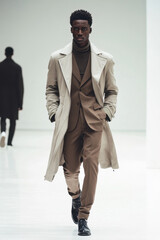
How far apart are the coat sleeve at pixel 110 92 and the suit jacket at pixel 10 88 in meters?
7.46

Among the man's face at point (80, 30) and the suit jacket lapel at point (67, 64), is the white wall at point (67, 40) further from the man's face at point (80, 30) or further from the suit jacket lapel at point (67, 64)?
the man's face at point (80, 30)

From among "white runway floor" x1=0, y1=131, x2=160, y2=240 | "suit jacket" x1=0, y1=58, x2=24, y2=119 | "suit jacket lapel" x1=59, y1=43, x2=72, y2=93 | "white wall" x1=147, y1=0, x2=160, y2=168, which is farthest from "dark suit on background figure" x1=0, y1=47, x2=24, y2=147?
"suit jacket lapel" x1=59, y1=43, x2=72, y2=93

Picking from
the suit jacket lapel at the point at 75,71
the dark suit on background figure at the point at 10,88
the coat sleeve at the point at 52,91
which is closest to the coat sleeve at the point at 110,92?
the suit jacket lapel at the point at 75,71

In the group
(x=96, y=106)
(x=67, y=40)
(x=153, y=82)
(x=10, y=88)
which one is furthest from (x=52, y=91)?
(x=67, y=40)

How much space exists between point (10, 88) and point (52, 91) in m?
7.72

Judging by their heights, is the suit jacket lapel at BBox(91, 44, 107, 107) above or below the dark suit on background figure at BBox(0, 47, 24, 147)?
above

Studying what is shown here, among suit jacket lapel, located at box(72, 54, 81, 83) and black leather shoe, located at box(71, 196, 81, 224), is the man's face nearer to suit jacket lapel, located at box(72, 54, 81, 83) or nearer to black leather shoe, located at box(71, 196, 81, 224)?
→ suit jacket lapel, located at box(72, 54, 81, 83)

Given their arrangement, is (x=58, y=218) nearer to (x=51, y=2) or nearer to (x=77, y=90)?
(x=77, y=90)

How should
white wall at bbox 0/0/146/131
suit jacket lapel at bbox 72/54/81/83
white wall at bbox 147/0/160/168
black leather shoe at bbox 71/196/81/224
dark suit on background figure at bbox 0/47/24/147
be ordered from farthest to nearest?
white wall at bbox 0/0/146/131 < dark suit on background figure at bbox 0/47/24/147 < white wall at bbox 147/0/160/168 < black leather shoe at bbox 71/196/81/224 < suit jacket lapel at bbox 72/54/81/83

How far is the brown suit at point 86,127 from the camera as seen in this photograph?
514 centimetres

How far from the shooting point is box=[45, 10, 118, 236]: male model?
5129 millimetres

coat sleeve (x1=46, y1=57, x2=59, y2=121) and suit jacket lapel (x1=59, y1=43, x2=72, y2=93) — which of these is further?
coat sleeve (x1=46, y1=57, x2=59, y2=121)

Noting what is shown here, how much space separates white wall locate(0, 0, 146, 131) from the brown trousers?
1394 cm

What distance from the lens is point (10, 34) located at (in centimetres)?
1953
